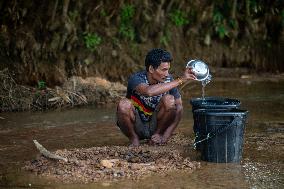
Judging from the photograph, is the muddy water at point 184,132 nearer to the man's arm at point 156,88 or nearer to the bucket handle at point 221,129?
the bucket handle at point 221,129

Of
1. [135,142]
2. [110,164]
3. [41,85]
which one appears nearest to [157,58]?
[135,142]

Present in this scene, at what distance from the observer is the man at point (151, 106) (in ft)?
21.7

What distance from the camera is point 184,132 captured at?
25.7 ft

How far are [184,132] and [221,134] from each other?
1.80 m

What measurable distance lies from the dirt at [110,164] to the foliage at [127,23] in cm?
676

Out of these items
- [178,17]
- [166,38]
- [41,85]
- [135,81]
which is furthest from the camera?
[178,17]

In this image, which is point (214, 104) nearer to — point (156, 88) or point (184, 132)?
point (156, 88)

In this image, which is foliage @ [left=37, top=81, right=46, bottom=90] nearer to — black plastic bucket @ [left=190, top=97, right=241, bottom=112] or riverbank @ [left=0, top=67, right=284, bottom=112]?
riverbank @ [left=0, top=67, right=284, bottom=112]

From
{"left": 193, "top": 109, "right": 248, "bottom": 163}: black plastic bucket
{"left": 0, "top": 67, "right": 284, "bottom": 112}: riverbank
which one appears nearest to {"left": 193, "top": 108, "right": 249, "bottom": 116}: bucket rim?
{"left": 193, "top": 109, "right": 248, "bottom": 163}: black plastic bucket

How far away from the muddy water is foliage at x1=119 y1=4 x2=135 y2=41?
2060 millimetres

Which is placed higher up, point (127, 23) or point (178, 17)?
point (178, 17)

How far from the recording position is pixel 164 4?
1370cm

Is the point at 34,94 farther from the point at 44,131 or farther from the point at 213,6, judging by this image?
the point at 213,6

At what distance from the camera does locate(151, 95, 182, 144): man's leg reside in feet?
22.2
